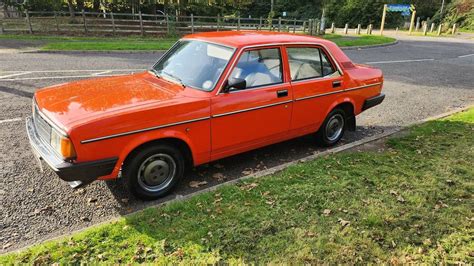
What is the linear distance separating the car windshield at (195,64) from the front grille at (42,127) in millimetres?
1564

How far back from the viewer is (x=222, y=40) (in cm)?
479

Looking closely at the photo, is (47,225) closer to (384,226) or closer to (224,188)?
(224,188)

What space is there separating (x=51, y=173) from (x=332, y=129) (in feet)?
13.9

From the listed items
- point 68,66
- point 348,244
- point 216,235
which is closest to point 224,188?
point 216,235

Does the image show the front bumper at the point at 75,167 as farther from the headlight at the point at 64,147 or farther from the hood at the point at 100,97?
the hood at the point at 100,97

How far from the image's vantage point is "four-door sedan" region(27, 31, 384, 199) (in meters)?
3.58

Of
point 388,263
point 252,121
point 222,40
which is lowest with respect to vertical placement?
point 388,263

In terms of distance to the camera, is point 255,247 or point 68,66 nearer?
point 255,247

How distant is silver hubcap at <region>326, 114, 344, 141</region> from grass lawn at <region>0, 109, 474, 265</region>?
101 cm

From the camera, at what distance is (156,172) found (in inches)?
161

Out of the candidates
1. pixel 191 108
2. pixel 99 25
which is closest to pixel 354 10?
pixel 99 25

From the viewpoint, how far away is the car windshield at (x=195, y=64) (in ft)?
14.5

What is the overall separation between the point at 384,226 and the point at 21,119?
19.8ft

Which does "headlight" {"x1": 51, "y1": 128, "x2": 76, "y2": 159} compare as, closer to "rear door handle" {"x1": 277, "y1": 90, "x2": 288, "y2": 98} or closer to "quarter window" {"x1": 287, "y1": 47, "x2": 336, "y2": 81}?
"rear door handle" {"x1": 277, "y1": 90, "x2": 288, "y2": 98}
